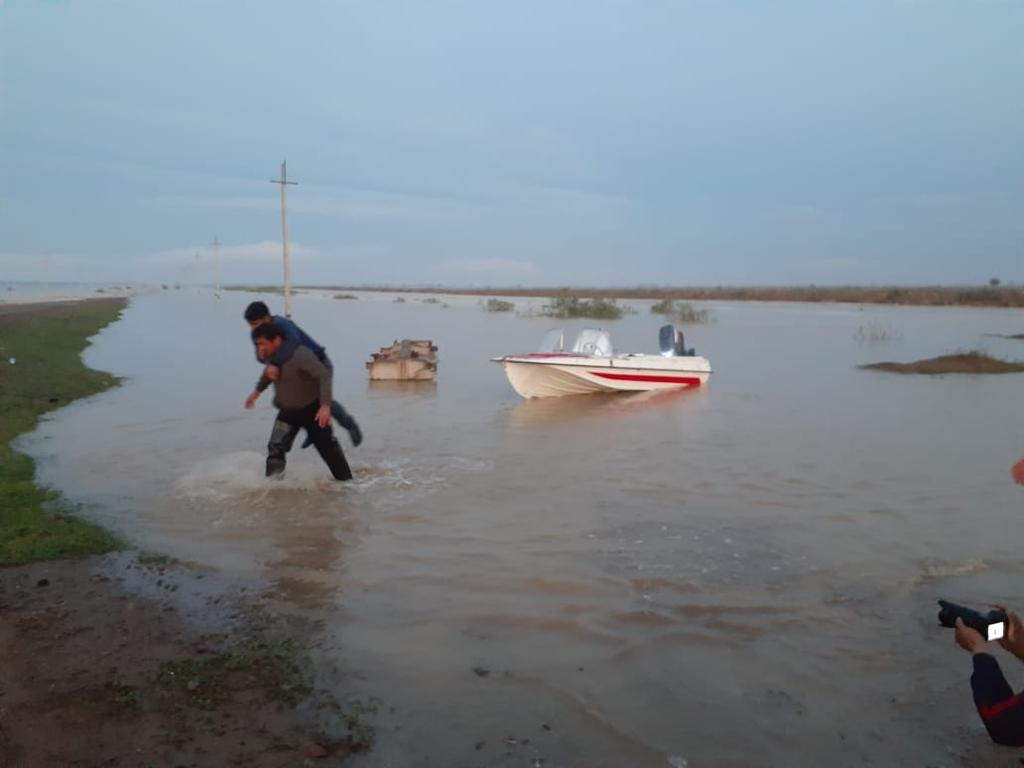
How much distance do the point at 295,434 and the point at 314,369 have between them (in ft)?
2.49

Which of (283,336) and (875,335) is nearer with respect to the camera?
(283,336)

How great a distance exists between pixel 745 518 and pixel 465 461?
144 inches

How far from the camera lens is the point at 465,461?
9.83 m

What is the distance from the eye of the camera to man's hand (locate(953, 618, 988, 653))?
3451 mm

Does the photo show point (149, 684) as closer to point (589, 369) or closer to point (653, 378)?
point (589, 369)

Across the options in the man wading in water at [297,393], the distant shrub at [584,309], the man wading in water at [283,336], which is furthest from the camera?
the distant shrub at [584,309]

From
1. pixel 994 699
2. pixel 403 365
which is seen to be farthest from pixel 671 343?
pixel 994 699

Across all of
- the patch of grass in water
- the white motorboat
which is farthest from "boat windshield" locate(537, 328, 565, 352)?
the patch of grass in water

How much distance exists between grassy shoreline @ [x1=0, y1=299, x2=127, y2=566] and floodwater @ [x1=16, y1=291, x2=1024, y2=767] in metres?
0.35

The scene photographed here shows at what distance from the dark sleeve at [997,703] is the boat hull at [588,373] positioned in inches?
448

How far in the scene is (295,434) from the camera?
7.66 meters

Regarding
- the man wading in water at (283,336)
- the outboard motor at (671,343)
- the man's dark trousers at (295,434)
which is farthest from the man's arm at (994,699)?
the outboard motor at (671,343)

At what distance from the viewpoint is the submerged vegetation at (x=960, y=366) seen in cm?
2009

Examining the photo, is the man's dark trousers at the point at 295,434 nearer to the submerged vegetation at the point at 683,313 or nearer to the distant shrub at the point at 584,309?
the submerged vegetation at the point at 683,313
